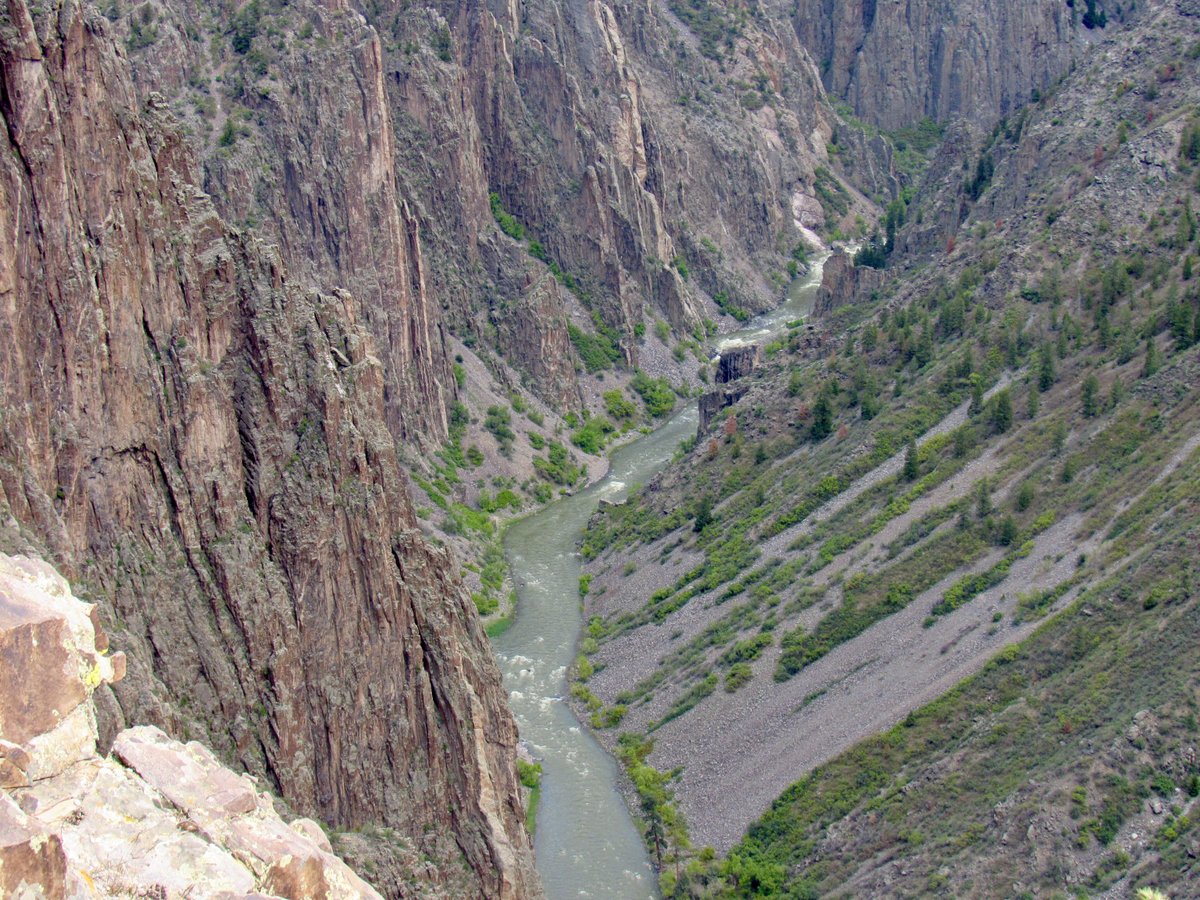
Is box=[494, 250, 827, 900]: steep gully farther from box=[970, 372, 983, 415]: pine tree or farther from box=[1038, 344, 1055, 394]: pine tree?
box=[1038, 344, 1055, 394]: pine tree

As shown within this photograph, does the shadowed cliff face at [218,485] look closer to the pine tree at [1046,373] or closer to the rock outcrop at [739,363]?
the pine tree at [1046,373]

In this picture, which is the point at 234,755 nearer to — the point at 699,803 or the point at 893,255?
the point at 699,803

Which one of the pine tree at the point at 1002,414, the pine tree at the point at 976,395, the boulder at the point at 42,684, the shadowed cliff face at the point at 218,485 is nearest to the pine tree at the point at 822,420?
the pine tree at the point at 976,395

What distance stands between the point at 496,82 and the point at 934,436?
3065 inches

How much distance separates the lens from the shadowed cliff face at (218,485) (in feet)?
167

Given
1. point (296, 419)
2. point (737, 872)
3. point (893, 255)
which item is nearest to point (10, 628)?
point (296, 419)

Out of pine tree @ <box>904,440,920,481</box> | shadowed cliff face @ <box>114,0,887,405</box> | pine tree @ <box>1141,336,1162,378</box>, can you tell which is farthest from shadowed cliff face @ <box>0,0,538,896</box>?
shadowed cliff face @ <box>114,0,887,405</box>

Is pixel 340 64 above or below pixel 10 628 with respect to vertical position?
above

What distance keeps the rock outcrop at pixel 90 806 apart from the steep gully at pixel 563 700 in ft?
140

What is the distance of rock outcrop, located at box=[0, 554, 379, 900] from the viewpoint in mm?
25297

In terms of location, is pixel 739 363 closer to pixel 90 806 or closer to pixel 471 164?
pixel 471 164

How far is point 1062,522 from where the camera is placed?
82.4m

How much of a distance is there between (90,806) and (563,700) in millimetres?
66940

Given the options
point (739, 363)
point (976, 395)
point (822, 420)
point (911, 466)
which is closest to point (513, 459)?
point (739, 363)
